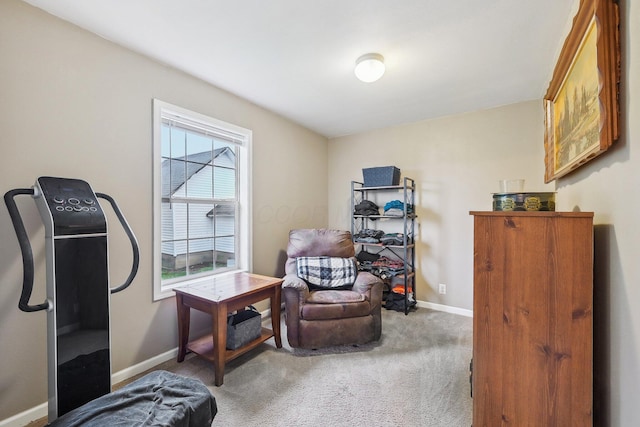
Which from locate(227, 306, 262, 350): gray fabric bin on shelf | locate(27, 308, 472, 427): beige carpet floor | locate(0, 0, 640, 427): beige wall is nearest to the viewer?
locate(0, 0, 640, 427): beige wall

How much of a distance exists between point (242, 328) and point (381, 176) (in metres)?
2.47

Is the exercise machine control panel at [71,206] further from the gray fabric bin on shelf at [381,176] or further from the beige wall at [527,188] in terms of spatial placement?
the gray fabric bin on shelf at [381,176]

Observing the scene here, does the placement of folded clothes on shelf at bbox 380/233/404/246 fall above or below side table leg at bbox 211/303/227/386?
above

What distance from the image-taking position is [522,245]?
4.20 ft

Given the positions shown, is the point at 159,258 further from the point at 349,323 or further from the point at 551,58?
the point at 551,58

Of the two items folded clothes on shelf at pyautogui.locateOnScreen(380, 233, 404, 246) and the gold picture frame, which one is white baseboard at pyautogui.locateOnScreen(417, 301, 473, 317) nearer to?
folded clothes on shelf at pyautogui.locateOnScreen(380, 233, 404, 246)

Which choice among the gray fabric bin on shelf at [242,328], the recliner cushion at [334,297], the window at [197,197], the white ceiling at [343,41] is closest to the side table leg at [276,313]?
the gray fabric bin on shelf at [242,328]

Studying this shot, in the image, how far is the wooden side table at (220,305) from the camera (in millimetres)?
1978

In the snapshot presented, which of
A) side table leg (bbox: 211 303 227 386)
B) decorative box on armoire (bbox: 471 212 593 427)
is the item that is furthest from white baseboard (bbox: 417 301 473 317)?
side table leg (bbox: 211 303 227 386)

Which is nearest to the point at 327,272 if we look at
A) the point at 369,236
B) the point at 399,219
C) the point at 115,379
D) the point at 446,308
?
the point at 369,236

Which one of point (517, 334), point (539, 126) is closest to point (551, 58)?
point (539, 126)

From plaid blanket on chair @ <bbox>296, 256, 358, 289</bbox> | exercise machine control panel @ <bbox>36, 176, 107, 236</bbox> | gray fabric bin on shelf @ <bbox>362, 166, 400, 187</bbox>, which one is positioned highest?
gray fabric bin on shelf @ <bbox>362, 166, 400, 187</bbox>

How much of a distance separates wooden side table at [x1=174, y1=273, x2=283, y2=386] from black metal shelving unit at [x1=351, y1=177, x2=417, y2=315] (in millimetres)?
1654

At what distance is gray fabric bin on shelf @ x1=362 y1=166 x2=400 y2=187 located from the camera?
140 inches
